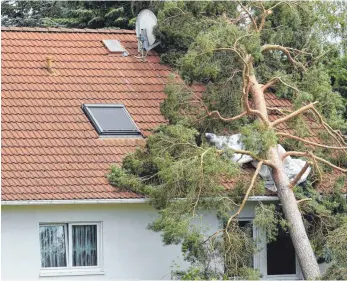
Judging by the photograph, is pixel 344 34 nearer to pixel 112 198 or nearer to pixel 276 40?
pixel 276 40

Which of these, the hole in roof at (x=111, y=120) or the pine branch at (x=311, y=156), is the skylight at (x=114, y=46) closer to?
the hole in roof at (x=111, y=120)

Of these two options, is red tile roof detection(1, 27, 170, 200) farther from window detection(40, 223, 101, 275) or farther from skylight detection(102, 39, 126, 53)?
window detection(40, 223, 101, 275)

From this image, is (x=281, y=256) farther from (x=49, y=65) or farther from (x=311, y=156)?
(x=49, y=65)

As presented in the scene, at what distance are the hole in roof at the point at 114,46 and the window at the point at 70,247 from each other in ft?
14.6

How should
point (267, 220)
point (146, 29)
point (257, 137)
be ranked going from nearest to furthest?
point (267, 220) < point (257, 137) < point (146, 29)

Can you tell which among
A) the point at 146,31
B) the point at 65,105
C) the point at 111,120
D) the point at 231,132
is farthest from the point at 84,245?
the point at 146,31

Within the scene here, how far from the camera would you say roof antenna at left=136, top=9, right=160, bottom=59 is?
2700 centimetres

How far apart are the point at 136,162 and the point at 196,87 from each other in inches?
126

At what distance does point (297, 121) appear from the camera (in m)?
23.8

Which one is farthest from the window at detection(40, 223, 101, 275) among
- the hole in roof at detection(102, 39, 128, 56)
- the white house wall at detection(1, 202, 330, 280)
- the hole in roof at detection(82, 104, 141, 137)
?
the hole in roof at detection(102, 39, 128, 56)

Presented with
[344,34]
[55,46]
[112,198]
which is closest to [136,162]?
[112,198]

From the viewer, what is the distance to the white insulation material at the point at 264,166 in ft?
77.1

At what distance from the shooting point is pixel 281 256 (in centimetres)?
2483

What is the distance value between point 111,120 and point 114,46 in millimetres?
2497
